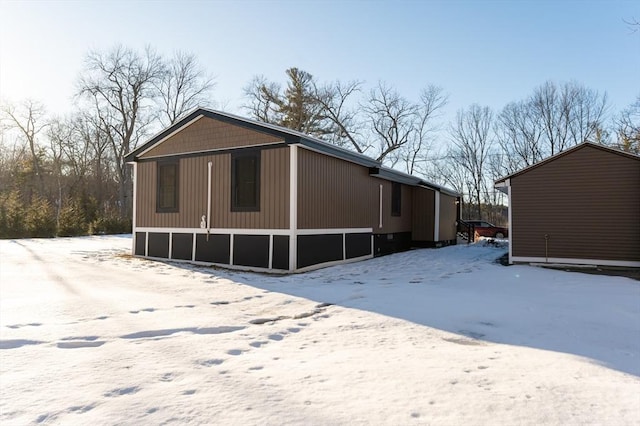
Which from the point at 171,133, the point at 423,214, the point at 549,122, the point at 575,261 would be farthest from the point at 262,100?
the point at 575,261

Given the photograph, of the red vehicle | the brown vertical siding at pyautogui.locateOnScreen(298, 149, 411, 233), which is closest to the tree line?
the red vehicle

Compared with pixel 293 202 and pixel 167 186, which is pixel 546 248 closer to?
pixel 293 202

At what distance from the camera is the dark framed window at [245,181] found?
9266mm

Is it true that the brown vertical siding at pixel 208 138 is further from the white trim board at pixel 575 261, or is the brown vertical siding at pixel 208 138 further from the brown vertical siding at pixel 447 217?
the brown vertical siding at pixel 447 217

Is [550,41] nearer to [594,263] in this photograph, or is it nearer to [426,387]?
[594,263]

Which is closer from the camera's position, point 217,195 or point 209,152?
point 217,195

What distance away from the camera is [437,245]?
1570 cm

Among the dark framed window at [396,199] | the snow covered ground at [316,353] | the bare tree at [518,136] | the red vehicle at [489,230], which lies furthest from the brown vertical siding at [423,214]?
the bare tree at [518,136]

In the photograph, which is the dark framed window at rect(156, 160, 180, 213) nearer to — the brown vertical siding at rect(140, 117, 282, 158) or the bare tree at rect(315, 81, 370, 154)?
the brown vertical siding at rect(140, 117, 282, 158)

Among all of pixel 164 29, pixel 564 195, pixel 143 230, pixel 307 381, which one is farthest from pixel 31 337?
pixel 564 195

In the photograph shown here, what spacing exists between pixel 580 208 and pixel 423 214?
19.9 ft

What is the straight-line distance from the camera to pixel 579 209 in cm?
1008

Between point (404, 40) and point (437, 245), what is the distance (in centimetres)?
772

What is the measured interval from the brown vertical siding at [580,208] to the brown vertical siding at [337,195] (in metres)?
3.87
